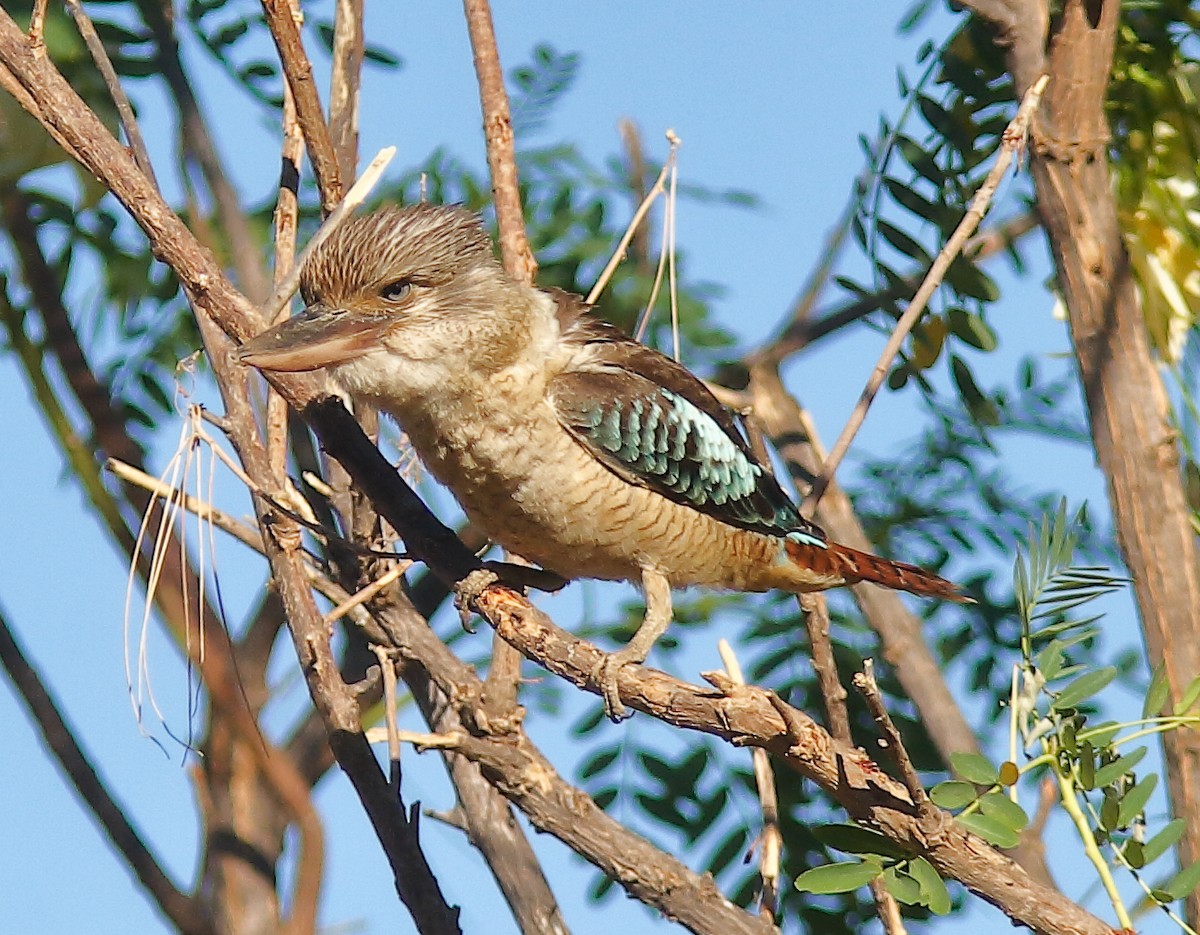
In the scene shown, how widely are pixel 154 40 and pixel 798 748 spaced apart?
2.04 m

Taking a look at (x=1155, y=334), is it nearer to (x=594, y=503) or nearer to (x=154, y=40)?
(x=594, y=503)

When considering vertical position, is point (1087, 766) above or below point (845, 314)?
below

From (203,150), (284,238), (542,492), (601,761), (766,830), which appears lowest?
(601,761)

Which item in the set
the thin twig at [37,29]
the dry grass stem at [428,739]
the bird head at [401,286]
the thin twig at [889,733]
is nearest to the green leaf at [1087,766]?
the thin twig at [889,733]

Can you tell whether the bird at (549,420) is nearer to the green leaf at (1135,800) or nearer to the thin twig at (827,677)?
the thin twig at (827,677)

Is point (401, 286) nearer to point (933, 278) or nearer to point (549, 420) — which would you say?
point (549, 420)

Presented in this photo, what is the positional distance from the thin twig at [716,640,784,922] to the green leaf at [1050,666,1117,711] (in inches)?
19.0

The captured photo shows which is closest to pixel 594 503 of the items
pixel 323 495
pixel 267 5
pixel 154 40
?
pixel 323 495

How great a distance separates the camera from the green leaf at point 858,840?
189 cm

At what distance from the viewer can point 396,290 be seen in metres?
2.48

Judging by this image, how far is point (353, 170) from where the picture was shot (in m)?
2.77

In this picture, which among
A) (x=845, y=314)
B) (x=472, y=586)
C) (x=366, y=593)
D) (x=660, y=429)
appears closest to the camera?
(x=366, y=593)

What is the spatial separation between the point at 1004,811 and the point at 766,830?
57cm

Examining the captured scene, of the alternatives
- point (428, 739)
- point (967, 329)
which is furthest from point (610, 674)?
point (967, 329)
